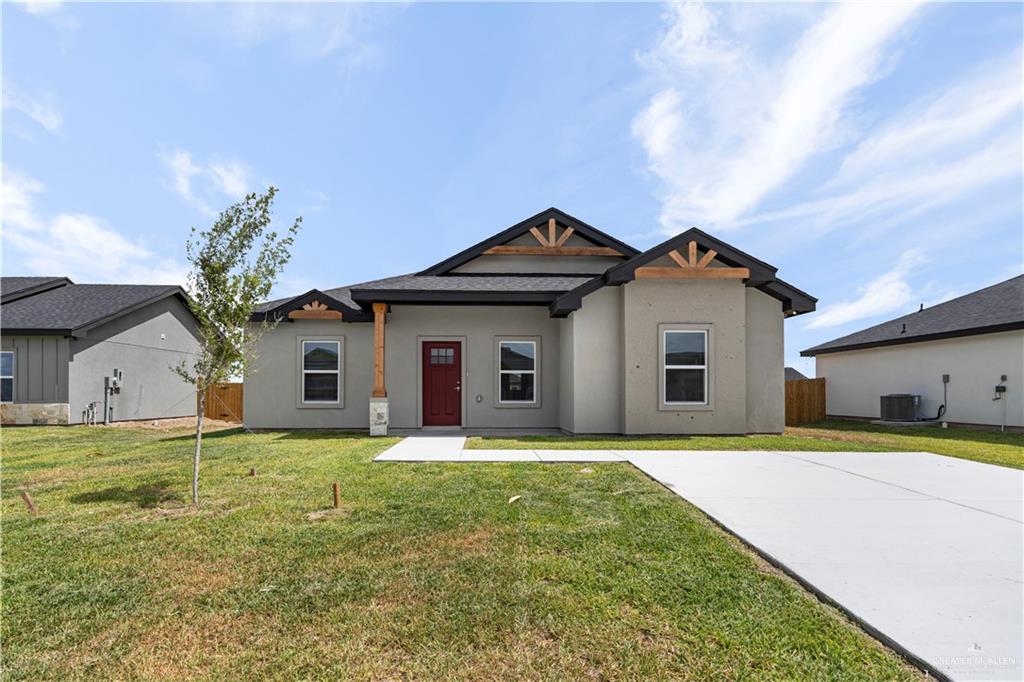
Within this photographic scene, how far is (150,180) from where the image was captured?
10688 millimetres

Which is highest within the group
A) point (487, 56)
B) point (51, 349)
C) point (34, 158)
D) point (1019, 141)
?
point (487, 56)

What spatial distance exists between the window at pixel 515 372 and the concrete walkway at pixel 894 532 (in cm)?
458

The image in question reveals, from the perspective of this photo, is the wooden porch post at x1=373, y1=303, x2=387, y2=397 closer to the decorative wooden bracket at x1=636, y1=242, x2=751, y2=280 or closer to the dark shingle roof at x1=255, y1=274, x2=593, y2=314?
the dark shingle roof at x1=255, y1=274, x2=593, y2=314

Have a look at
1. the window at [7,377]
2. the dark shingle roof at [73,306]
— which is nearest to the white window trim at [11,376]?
the window at [7,377]

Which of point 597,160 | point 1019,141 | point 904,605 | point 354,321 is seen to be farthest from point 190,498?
point 1019,141

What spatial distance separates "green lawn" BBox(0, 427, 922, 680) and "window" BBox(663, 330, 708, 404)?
5.98 m

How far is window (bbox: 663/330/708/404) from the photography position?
11.1 metres

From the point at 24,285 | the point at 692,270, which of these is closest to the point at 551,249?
the point at 692,270

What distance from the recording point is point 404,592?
9.99 ft

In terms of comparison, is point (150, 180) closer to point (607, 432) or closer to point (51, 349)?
point (51, 349)

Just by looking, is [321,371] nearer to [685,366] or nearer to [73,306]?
[685,366]

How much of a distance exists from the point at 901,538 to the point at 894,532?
18 centimetres

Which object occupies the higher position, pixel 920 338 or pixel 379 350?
pixel 920 338

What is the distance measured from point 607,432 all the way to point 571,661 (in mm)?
9178
